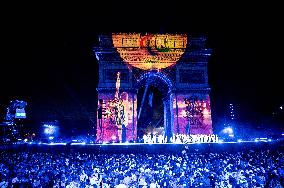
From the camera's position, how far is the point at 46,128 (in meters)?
31.1

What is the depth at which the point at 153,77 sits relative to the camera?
87.0 ft

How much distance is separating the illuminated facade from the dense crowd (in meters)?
10.4

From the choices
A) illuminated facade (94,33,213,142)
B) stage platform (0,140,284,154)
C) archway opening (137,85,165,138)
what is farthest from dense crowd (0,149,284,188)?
archway opening (137,85,165,138)

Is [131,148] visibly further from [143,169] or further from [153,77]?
[153,77]

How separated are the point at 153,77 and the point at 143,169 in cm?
1554

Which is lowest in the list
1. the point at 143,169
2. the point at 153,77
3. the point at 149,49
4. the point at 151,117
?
the point at 143,169

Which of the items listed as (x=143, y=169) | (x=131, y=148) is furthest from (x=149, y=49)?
(x=143, y=169)

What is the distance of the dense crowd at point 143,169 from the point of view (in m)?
9.92

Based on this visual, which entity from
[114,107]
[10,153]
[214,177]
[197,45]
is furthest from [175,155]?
[197,45]

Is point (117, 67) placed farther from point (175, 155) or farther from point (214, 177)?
point (214, 177)

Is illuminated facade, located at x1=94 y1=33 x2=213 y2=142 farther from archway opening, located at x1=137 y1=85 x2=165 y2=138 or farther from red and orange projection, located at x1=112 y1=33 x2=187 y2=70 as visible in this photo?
archway opening, located at x1=137 y1=85 x2=165 y2=138

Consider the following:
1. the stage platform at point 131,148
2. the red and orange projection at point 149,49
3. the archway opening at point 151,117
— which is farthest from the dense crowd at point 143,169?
the archway opening at point 151,117

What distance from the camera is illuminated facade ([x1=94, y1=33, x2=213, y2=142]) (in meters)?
24.7

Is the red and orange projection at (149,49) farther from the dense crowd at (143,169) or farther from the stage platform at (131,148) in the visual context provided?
the dense crowd at (143,169)
